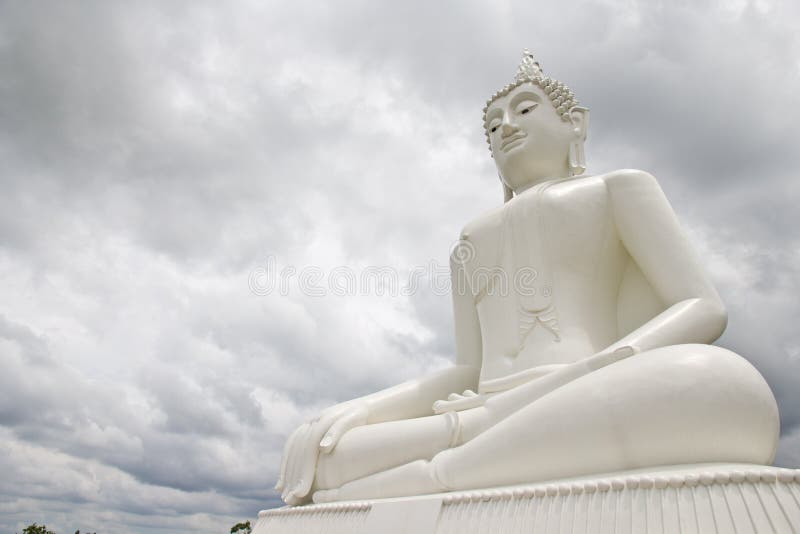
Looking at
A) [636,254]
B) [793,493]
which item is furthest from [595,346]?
[793,493]

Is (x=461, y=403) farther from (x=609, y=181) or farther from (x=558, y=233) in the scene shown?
(x=609, y=181)

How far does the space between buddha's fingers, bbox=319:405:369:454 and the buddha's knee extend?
211 centimetres

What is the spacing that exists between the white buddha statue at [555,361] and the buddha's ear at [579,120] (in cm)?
2

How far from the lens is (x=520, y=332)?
5117mm

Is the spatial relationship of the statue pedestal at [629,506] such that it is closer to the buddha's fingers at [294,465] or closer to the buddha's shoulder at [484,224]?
the buddha's fingers at [294,465]

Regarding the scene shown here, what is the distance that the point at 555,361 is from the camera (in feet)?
15.6

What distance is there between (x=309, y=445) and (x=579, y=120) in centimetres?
389

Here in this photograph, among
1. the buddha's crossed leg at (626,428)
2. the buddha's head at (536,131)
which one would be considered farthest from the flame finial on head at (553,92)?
the buddha's crossed leg at (626,428)

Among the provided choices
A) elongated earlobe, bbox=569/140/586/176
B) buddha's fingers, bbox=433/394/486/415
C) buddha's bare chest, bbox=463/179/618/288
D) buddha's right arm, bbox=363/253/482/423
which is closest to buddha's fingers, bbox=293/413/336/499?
buddha's right arm, bbox=363/253/482/423

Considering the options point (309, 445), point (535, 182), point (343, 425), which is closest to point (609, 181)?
point (535, 182)

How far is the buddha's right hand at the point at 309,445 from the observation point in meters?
4.59

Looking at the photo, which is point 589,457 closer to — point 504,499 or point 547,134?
point 504,499

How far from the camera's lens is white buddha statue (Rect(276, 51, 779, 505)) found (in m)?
3.32

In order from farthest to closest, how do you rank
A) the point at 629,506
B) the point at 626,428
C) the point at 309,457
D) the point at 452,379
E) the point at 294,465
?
the point at 452,379 < the point at 294,465 < the point at 309,457 < the point at 626,428 < the point at 629,506
